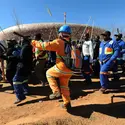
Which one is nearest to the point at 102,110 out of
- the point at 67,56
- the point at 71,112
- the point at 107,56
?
the point at 71,112

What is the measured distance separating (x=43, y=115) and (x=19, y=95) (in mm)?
1649

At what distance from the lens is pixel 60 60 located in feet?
22.5

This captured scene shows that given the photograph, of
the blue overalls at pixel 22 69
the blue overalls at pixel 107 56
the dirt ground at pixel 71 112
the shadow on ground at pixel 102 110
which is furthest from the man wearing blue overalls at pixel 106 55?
the blue overalls at pixel 22 69

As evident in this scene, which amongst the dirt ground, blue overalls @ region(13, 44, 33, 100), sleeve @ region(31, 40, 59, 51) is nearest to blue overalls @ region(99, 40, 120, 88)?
the dirt ground

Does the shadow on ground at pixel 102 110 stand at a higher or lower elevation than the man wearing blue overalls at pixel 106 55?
lower

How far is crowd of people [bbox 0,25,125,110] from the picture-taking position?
6.82 metres

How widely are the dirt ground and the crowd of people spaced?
0.94ft

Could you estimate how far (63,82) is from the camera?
274 inches

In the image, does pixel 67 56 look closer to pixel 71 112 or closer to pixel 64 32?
pixel 64 32

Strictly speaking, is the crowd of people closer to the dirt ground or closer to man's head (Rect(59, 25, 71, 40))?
man's head (Rect(59, 25, 71, 40))

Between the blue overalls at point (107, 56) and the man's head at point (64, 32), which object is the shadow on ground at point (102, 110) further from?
the man's head at point (64, 32)

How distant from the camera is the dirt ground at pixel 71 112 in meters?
6.58

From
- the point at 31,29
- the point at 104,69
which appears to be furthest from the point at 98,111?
the point at 31,29

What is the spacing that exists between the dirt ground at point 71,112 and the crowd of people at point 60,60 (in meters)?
0.29
